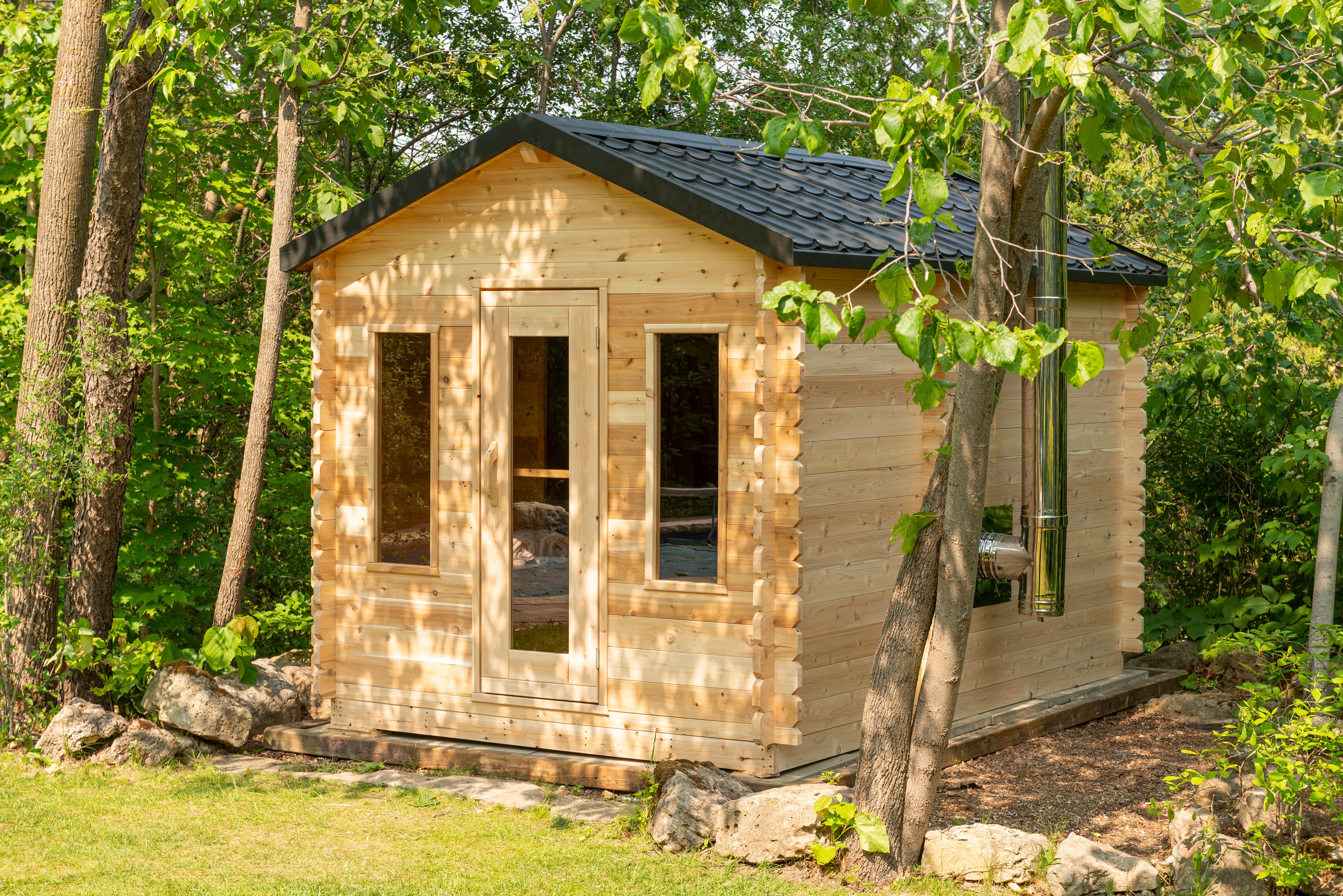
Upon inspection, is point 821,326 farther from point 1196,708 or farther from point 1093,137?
point 1196,708

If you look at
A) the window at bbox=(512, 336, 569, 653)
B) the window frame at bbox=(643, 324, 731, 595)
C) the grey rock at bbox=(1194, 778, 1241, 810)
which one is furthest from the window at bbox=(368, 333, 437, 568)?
the grey rock at bbox=(1194, 778, 1241, 810)

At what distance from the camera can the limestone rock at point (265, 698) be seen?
316 inches

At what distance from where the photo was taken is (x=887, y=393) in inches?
287

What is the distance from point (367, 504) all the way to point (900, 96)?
4.40 m

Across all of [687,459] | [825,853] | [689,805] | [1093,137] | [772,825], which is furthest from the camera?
[687,459]

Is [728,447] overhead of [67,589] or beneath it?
overhead

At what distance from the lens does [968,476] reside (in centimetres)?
531

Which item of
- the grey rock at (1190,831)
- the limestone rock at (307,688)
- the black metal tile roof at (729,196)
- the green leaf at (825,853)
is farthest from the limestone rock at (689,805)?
the limestone rock at (307,688)

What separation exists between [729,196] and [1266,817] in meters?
3.82

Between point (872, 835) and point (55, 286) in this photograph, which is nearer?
point (872, 835)

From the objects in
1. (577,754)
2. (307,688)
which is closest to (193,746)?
(307,688)

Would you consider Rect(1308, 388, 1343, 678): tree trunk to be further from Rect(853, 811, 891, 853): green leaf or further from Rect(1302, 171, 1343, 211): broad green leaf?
Rect(1302, 171, 1343, 211): broad green leaf

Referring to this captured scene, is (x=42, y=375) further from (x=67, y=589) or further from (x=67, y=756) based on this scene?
(x=67, y=756)

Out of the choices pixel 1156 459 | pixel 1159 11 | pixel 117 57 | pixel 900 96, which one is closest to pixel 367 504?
pixel 117 57
